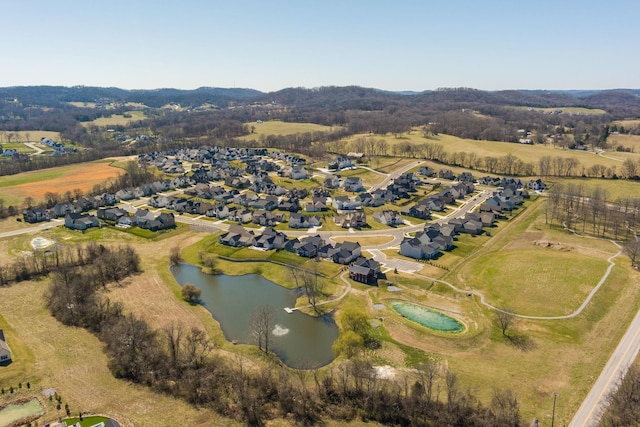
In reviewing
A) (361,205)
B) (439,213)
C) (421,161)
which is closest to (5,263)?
(361,205)

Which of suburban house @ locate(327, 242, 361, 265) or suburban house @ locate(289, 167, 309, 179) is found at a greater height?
suburban house @ locate(289, 167, 309, 179)

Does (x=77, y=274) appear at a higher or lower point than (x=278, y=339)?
higher

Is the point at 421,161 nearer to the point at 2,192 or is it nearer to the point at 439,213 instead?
the point at 439,213

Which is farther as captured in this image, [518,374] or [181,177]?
[181,177]

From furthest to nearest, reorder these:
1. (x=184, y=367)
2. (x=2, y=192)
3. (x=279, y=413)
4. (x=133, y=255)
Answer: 1. (x=2, y=192)
2. (x=133, y=255)
3. (x=184, y=367)
4. (x=279, y=413)

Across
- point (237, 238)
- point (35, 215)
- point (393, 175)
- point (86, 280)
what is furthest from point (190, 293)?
point (393, 175)

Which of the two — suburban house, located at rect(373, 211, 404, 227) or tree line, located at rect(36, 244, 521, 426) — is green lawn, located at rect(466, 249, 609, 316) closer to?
tree line, located at rect(36, 244, 521, 426)

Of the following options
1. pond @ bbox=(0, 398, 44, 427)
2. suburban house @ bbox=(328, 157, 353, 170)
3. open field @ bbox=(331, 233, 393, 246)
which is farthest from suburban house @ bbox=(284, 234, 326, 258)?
suburban house @ bbox=(328, 157, 353, 170)
